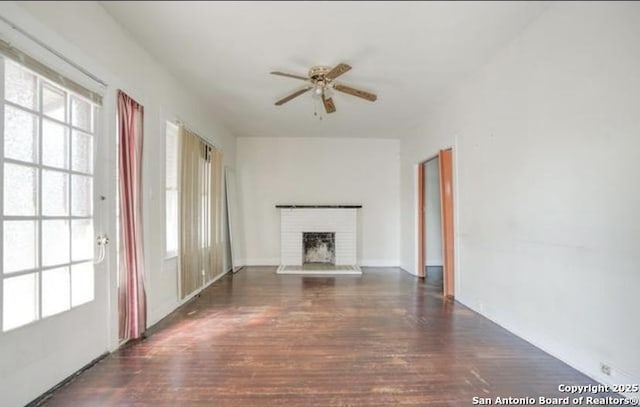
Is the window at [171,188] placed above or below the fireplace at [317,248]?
above

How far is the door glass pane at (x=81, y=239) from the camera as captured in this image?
2.31 meters

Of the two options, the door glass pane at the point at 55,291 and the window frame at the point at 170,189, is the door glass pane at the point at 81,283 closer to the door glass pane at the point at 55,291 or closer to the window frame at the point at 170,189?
the door glass pane at the point at 55,291

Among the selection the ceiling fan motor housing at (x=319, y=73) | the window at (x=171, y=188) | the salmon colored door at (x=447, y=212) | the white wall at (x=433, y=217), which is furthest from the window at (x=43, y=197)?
the white wall at (x=433, y=217)

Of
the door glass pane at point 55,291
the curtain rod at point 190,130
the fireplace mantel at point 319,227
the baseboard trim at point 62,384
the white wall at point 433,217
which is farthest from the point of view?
the white wall at point 433,217

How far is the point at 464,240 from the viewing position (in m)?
4.03

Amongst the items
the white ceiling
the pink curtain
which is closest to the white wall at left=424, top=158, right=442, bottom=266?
the white ceiling

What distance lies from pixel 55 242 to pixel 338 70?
8.58ft

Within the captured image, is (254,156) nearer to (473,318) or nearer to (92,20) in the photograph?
(92,20)

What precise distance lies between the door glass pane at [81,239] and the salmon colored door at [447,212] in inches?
159

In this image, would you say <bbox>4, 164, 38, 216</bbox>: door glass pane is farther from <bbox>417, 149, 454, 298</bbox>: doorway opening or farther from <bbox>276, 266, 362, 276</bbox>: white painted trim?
<bbox>276, 266, 362, 276</bbox>: white painted trim

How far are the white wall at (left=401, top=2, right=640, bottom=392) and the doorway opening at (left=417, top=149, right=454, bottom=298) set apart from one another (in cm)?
63

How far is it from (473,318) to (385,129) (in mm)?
3877

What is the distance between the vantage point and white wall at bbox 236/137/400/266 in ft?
23.2

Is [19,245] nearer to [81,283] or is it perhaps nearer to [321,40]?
[81,283]
